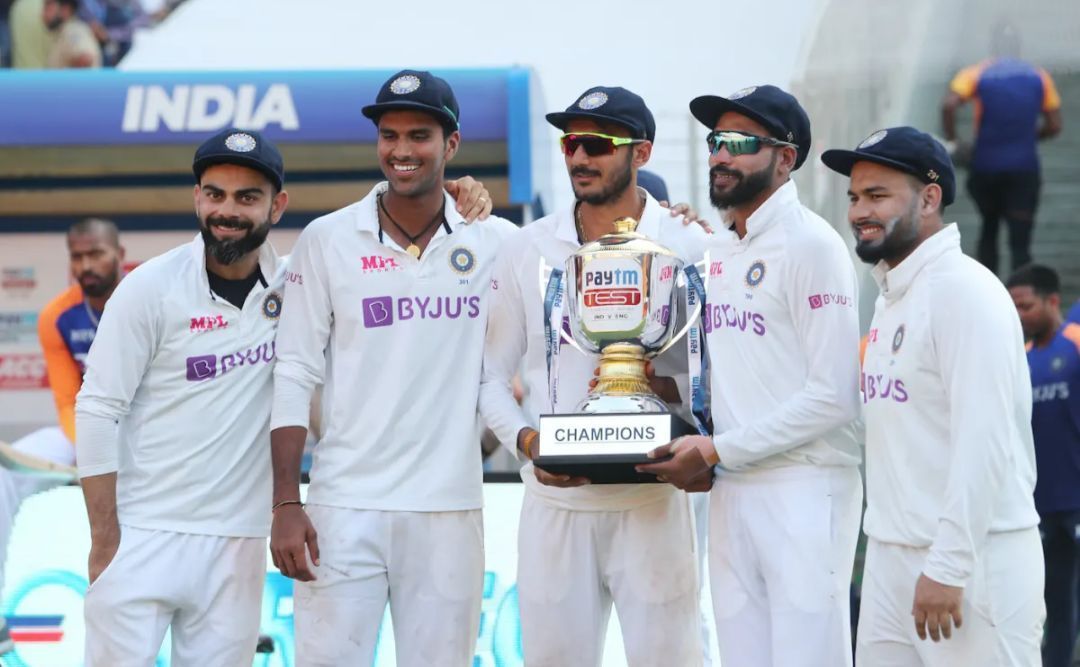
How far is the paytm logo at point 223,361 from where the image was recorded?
4480 millimetres

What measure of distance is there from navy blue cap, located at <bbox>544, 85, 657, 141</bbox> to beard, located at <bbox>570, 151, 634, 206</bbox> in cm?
9

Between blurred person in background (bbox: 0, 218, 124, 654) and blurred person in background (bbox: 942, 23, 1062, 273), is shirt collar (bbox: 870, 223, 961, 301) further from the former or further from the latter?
blurred person in background (bbox: 942, 23, 1062, 273)

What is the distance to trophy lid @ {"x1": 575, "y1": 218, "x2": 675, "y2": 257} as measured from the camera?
168 inches

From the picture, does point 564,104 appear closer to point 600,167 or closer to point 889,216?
point 600,167

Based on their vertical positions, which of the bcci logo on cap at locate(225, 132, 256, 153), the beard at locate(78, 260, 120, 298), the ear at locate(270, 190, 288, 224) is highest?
the beard at locate(78, 260, 120, 298)

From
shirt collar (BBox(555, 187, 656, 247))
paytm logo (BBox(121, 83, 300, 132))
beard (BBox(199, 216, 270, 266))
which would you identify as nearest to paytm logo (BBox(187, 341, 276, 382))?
beard (BBox(199, 216, 270, 266))

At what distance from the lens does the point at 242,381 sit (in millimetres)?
4543

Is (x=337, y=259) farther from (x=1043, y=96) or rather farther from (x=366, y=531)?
(x=1043, y=96)

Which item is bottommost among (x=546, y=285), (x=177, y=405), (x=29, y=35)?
(x=177, y=405)

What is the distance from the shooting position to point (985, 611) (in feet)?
12.2

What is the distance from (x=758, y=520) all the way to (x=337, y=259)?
1399 millimetres

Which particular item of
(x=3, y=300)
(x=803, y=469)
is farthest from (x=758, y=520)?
(x=3, y=300)

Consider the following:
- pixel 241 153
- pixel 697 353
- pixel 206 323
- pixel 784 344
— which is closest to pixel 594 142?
pixel 697 353

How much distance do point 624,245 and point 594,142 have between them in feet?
1.07
